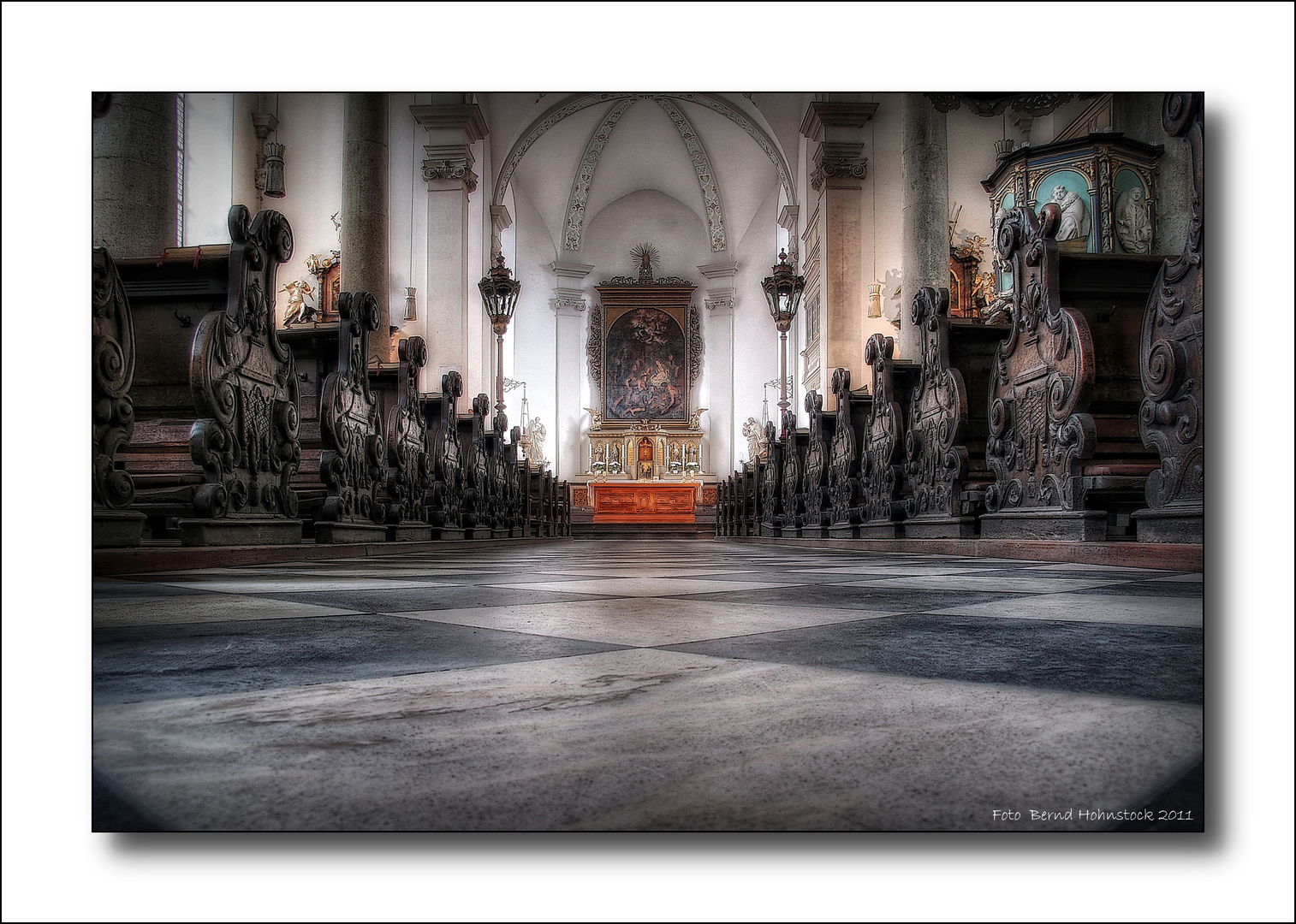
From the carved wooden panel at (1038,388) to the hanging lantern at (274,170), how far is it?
2557 millimetres

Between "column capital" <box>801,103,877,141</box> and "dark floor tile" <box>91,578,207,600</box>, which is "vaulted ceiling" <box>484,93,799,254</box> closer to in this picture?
"column capital" <box>801,103,877,141</box>

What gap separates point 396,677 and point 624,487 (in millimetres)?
15007

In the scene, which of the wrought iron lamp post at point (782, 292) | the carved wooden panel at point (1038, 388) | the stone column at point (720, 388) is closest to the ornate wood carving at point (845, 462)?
the carved wooden panel at point (1038, 388)

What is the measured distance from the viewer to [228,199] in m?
2.62

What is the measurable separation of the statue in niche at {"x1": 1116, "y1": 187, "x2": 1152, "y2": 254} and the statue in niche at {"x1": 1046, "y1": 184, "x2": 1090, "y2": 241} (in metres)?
0.81

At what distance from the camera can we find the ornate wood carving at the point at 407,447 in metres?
4.55

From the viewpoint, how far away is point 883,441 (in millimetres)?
4629

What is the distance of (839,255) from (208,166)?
6247 millimetres

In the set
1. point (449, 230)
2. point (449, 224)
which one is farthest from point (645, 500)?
point (449, 224)

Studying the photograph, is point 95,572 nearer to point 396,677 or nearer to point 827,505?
point 396,677

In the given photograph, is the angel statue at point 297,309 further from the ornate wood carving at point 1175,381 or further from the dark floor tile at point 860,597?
the ornate wood carving at point 1175,381

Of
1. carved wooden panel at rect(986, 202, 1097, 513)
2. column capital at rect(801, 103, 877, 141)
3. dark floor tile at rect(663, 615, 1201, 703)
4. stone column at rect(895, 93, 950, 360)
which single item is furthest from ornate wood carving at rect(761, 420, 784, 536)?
dark floor tile at rect(663, 615, 1201, 703)

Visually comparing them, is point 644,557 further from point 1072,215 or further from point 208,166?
point 1072,215
